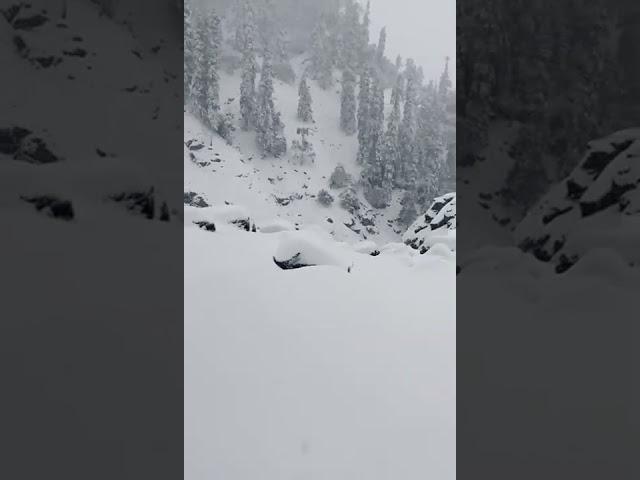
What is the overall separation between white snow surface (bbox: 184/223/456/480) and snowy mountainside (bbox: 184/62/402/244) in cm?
2600

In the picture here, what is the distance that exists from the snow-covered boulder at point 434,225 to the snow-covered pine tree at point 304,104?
2931 centimetres

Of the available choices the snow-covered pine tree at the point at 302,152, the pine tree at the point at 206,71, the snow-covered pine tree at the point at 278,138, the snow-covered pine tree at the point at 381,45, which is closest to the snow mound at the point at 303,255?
the pine tree at the point at 206,71

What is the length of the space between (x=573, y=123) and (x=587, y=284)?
9.97m

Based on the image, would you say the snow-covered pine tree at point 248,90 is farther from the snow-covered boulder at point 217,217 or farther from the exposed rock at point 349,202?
the snow-covered boulder at point 217,217

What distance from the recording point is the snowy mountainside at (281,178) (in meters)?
31.5

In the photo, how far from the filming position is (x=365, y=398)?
6.00 feet

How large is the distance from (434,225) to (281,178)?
83.9 feet

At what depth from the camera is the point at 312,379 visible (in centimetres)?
196

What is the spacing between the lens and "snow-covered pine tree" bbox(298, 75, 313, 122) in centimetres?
3958

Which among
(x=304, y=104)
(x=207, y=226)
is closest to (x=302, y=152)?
(x=304, y=104)

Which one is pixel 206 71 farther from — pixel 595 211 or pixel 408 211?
pixel 595 211

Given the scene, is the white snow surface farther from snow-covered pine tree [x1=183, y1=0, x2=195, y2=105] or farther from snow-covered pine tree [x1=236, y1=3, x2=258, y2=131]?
snow-covered pine tree [x1=236, y1=3, x2=258, y2=131]

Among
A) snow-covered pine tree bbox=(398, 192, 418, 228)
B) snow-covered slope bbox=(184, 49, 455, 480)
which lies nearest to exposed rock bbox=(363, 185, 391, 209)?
snow-covered pine tree bbox=(398, 192, 418, 228)
